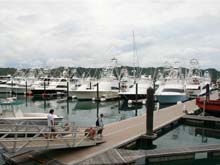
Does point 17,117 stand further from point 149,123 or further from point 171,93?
point 171,93

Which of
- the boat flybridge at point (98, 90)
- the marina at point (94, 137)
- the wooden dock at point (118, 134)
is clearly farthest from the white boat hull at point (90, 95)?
the wooden dock at point (118, 134)

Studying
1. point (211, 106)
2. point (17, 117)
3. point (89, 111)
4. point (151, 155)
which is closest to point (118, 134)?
point (151, 155)

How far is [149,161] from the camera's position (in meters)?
20.2

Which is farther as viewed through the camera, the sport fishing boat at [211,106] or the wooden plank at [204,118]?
the sport fishing boat at [211,106]

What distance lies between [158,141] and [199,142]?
12.0 ft

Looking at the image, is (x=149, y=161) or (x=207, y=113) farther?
(x=207, y=113)

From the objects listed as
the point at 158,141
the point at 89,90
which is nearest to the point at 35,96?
the point at 89,90

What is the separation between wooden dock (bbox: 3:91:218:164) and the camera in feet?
58.2

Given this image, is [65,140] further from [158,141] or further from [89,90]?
[89,90]

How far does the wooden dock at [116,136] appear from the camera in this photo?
1775 centimetres

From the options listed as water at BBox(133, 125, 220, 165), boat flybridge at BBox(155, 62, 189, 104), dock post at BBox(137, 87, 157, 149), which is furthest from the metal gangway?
boat flybridge at BBox(155, 62, 189, 104)

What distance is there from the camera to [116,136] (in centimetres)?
2252

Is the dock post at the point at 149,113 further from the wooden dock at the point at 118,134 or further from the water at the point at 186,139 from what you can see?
the water at the point at 186,139

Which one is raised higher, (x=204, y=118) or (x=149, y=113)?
(x=149, y=113)
